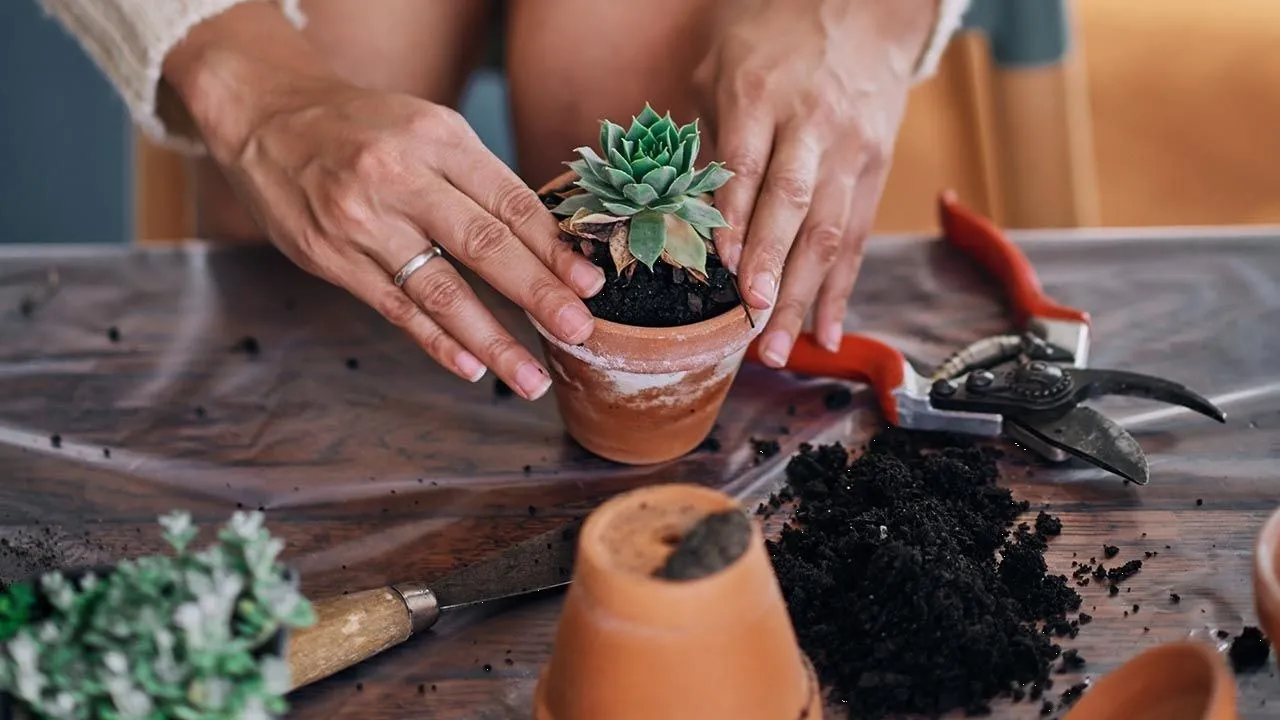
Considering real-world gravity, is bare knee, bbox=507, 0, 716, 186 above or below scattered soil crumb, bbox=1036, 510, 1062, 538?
above

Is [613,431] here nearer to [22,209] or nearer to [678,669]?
[678,669]

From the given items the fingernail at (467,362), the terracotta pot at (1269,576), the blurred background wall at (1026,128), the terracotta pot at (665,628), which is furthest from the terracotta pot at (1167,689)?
the blurred background wall at (1026,128)

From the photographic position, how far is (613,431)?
46.4 inches

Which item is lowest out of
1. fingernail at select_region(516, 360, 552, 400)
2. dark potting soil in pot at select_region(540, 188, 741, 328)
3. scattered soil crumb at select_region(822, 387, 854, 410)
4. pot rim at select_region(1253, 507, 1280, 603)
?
scattered soil crumb at select_region(822, 387, 854, 410)

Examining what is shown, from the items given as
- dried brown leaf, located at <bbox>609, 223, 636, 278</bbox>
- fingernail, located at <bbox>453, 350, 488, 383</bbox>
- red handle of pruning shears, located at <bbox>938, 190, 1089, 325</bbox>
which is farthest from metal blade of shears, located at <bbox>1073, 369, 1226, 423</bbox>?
fingernail, located at <bbox>453, 350, 488, 383</bbox>

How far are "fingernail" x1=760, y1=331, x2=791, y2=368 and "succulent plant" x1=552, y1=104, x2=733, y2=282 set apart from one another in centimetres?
14

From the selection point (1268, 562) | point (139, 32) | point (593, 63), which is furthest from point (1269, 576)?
Answer: point (139, 32)

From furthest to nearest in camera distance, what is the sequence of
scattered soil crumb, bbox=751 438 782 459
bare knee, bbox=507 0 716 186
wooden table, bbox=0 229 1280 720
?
1. bare knee, bbox=507 0 716 186
2. scattered soil crumb, bbox=751 438 782 459
3. wooden table, bbox=0 229 1280 720

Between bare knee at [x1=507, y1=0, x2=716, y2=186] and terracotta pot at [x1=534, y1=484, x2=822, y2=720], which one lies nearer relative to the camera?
terracotta pot at [x1=534, y1=484, x2=822, y2=720]

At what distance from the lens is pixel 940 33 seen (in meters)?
1.44

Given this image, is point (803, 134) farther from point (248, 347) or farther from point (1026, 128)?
point (1026, 128)

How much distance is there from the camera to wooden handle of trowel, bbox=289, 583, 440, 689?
0.89 meters

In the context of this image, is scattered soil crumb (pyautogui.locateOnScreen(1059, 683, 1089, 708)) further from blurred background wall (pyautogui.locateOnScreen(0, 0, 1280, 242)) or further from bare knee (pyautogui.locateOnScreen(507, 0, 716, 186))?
blurred background wall (pyautogui.locateOnScreen(0, 0, 1280, 242))

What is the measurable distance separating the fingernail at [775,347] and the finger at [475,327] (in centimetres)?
23
